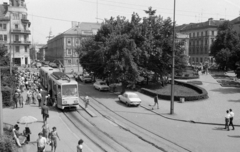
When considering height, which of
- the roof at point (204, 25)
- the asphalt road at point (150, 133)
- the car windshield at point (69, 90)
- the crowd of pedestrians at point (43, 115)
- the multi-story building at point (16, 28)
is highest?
the roof at point (204, 25)

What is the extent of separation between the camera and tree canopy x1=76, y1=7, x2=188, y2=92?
109 feet

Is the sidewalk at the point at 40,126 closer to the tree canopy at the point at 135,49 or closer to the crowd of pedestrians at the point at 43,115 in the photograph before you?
the crowd of pedestrians at the point at 43,115

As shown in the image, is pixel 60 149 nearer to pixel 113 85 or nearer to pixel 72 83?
pixel 72 83

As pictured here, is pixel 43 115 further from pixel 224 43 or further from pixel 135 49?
pixel 224 43

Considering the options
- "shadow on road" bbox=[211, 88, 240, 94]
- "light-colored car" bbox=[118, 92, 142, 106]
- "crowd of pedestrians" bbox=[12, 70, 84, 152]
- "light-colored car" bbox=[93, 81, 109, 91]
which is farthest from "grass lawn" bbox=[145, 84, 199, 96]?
"crowd of pedestrians" bbox=[12, 70, 84, 152]

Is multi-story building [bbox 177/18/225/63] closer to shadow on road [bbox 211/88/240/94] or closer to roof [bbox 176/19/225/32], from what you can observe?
roof [bbox 176/19/225/32]

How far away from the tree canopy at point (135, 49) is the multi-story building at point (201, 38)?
66393mm

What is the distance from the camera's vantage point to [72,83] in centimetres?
2536

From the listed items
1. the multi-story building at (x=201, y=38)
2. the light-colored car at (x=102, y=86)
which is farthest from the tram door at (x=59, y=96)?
the multi-story building at (x=201, y=38)

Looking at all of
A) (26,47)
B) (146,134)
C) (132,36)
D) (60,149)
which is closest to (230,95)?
(132,36)

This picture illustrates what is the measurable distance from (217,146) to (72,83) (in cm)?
1440

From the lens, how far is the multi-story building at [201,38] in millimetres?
98438

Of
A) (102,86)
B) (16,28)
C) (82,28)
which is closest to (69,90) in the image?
(102,86)

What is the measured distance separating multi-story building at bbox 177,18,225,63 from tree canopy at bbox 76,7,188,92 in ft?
218
